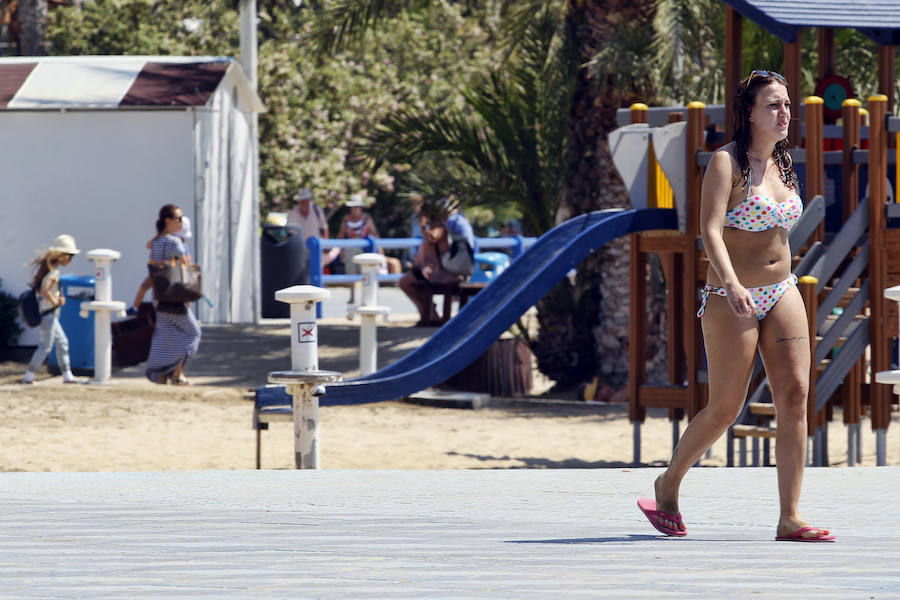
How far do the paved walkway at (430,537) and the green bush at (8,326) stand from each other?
958cm

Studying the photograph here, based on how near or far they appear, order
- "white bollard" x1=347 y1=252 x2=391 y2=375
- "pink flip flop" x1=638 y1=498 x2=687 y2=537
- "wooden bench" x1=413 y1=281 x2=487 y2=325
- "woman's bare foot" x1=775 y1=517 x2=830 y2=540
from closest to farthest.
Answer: "woman's bare foot" x1=775 y1=517 x2=830 y2=540, "pink flip flop" x1=638 y1=498 x2=687 y2=537, "white bollard" x1=347 y1=252 x2=391 y2=375, "wooden bench" x1=413 y1=281 x2=487 y2=325

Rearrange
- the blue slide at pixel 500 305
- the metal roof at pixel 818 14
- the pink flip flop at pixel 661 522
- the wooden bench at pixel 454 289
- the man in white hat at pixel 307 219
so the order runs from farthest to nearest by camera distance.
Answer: the man in white hat at pixel 307 219
the wooden bench at pixel 454 289
the metal roof at pixel 818 14
the blue slide at pixel 500 305
the pink flip flop at pixel 661 522

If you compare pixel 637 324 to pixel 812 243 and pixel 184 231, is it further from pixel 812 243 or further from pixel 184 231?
pixel 184 231

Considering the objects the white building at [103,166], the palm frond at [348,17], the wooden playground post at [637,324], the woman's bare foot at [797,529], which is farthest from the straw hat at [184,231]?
the woman's bare foot at [797,529]

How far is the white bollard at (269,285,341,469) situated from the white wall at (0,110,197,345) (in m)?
8.72

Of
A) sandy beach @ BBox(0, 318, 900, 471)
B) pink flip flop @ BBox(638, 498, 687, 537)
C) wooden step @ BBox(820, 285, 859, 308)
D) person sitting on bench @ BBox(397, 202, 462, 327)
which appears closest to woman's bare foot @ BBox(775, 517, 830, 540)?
pink flip flop @ BBox(638, 498, 687, 537)

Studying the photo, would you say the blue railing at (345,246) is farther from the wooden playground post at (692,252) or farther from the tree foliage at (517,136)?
the wooden playground post at (692,252)

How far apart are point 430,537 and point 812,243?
5.47 m

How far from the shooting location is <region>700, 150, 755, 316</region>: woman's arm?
504cm

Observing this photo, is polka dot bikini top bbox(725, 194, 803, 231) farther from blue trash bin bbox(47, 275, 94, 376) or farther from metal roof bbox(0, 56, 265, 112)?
metal roof bbox(0, 56, 265, 112)

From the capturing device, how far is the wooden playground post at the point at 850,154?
9844 mm

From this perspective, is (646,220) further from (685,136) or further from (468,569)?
(468,569)

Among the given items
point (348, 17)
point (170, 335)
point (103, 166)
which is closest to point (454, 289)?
point (348, 17)

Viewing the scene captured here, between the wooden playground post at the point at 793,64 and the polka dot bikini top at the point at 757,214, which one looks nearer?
the polka dot bikini top at the point at 757,214
